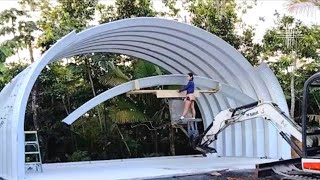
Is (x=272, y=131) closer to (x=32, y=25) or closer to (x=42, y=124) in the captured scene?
(x=42, y=124)

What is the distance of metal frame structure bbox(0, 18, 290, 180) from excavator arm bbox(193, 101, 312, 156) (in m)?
2.97

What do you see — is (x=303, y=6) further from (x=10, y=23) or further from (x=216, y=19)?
(x=10, y=23)

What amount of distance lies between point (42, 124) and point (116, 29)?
683 centimetres

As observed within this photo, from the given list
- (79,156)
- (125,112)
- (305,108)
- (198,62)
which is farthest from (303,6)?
(305,108)

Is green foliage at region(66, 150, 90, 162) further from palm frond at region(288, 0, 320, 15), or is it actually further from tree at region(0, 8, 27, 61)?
palm frond at region(288, 0, 320, 15)

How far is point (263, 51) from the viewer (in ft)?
68.9

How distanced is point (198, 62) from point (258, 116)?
17.8 ft

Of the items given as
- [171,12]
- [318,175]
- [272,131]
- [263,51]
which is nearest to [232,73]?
[272,131]

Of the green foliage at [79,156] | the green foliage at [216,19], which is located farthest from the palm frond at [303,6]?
the green foliage at [79,156]

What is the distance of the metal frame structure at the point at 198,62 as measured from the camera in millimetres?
12039

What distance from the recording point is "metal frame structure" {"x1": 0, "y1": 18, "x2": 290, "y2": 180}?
39.5 ft

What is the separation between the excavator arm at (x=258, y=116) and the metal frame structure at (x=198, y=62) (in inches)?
117

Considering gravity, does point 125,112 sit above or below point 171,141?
above

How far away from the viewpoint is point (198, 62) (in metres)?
15.2
